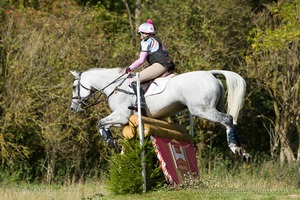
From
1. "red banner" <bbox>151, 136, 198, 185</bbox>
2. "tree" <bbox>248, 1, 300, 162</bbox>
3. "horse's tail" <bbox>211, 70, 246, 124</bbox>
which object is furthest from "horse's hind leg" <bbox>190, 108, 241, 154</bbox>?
"tree" <bbox>248, 1, 300, 162</bbox>

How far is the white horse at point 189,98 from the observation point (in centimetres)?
1228

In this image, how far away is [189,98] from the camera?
12.4m

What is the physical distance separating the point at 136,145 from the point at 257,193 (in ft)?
7.10

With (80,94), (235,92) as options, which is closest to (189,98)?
(235,92)

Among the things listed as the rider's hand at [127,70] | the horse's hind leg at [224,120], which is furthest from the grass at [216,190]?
the rider's hand at [127,70]

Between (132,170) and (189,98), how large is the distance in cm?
149

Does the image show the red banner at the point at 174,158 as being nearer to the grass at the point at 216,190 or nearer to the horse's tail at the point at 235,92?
the grass at the point at 216,190

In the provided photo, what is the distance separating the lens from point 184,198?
436 inches

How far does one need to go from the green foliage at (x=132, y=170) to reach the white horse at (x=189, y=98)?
72cm

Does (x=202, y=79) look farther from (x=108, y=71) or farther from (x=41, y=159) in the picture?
(x=41, y=159)

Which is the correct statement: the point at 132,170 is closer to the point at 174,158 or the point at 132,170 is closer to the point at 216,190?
the point at 174,158

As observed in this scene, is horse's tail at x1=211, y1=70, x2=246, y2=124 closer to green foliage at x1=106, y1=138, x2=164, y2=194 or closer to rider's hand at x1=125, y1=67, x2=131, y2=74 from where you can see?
green foliage at x1=106, y1=138, x2=164, y2=194

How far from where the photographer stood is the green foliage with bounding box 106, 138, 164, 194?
1212cm

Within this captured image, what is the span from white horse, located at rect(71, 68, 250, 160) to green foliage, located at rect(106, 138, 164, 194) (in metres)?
0.72
